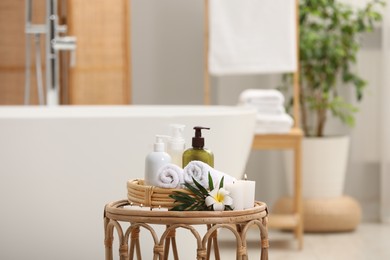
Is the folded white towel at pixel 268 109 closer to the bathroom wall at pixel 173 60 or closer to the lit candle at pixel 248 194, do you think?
the bathroom wall at pixel 173 60

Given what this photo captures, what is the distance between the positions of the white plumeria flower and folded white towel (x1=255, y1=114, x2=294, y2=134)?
2162 mm

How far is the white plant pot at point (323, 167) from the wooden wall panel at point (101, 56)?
38.6 inches

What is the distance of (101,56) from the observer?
4273 millimetres

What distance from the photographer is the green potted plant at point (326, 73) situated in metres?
4.44

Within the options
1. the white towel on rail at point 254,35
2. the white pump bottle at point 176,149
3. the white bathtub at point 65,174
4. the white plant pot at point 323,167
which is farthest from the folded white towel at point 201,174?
the white plant pot at point 323,167

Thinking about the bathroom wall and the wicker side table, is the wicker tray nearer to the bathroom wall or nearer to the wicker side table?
the wicker side table

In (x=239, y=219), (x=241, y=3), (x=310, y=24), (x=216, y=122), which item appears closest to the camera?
(x=239, y=219)

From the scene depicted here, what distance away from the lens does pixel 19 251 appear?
108 inches

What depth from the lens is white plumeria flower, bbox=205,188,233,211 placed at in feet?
6.12


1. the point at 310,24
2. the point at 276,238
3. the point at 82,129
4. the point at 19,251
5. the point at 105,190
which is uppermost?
the point at 310,24

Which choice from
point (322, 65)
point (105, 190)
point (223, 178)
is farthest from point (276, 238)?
point (223, 178)

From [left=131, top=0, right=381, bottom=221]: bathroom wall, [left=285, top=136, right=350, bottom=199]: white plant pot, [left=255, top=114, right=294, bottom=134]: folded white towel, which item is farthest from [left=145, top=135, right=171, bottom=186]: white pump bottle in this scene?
[left=131, top=0, right=381, bottom=221]: bathroom wall

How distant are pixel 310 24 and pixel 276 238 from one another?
115cm

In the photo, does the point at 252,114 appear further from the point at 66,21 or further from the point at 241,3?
the point at 66,21
